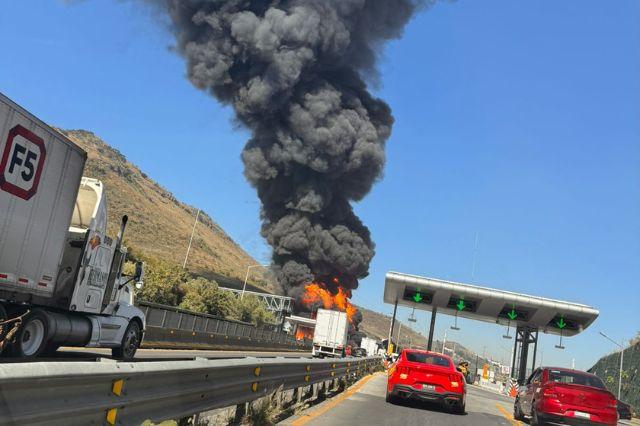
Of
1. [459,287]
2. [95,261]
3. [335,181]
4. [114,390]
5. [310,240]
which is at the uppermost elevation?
[335,181]

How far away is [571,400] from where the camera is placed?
41.5 ft

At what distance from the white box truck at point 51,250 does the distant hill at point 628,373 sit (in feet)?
138

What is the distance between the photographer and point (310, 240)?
62.9 meters

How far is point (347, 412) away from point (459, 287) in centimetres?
2911

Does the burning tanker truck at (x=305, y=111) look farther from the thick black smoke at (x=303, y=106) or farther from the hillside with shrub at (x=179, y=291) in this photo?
the hillside with shrub at (x=179, y=291)

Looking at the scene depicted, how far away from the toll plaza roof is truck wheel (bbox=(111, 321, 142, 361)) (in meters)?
24.9

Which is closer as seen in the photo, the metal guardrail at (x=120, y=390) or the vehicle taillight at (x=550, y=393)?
Result: the metal guardrail at (x=120, y=390)

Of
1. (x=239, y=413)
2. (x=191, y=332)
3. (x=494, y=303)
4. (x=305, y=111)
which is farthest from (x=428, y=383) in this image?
(x=305, y=111)

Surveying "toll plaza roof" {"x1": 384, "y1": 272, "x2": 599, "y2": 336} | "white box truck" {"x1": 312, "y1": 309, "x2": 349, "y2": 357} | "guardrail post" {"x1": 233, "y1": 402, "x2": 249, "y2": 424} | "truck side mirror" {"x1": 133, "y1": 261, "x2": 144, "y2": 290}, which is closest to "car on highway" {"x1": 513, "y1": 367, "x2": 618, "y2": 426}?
"guardrail post" {"x1": 233, "y1": 402, "x2": 249, "y2": 424}

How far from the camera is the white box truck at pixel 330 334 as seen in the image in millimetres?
43344

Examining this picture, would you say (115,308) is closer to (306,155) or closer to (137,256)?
(137,256)

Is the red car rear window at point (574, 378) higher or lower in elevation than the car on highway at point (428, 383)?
higher

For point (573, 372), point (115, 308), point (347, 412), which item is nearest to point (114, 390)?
point (347, 412)

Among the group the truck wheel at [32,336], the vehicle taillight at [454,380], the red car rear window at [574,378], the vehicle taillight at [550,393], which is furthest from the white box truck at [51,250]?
the red car rear window at [574,378]
